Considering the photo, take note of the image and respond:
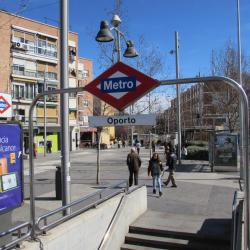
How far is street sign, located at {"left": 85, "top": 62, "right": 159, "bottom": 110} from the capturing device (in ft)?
18.4

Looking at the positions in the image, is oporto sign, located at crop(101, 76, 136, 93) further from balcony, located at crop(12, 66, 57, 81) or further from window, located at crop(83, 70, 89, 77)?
window, located at crop(83, 70, 89, 77)

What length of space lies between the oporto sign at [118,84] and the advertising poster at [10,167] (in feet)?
6.14

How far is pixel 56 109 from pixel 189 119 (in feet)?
56.9

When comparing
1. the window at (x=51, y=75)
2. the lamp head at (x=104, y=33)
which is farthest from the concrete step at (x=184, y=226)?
the window at (x=51, y=75)

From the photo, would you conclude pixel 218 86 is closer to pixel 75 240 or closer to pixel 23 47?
pixel 23 47

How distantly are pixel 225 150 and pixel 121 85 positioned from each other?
20744 millimetres

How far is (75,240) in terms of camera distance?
764 cm

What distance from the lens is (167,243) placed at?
1007cm

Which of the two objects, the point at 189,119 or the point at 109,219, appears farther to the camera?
the point at 189,119

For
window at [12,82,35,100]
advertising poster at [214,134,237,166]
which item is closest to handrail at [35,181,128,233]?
advertising poster at [214,134,237,166]

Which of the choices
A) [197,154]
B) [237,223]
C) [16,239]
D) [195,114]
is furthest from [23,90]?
[16,239]

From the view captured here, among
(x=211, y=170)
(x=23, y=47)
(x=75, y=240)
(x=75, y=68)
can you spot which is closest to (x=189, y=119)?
(x=75, y=68)

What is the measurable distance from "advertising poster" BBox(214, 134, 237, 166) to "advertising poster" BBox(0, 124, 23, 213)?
A: 19.8 m

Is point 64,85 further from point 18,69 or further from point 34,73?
point 34,73
